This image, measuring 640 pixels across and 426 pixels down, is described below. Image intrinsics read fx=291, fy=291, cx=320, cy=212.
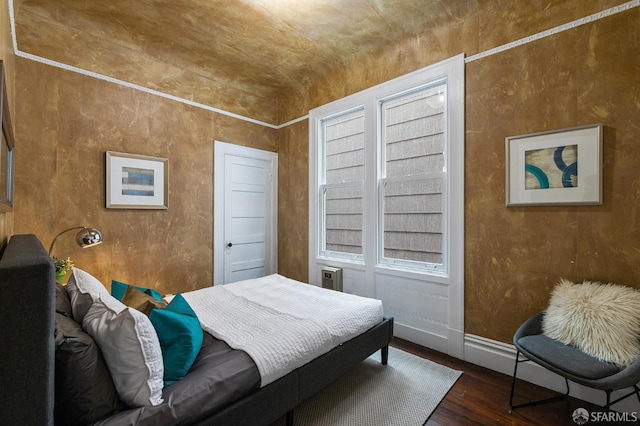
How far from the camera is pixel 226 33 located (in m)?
2.83

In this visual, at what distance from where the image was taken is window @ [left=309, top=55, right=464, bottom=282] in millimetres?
2656

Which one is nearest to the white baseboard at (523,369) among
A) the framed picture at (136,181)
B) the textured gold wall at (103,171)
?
the textured gold wall at (103,171)

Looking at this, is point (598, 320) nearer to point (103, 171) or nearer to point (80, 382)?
point (80, 382)

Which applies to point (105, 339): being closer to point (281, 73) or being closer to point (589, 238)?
point (589, 238)

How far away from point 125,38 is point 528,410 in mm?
4525

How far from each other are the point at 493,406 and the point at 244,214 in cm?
326

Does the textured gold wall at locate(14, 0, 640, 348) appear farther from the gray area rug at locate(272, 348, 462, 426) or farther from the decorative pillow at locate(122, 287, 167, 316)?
the decorative pillow at locate(122, 287, 167, 316)

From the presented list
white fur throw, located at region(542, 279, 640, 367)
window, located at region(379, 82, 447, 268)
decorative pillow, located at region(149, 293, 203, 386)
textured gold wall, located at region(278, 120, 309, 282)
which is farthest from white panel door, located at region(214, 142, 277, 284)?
white fur throw, located at region(542, 279, 640, 367)

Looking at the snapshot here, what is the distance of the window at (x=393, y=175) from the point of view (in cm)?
266

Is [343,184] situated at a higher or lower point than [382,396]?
higher

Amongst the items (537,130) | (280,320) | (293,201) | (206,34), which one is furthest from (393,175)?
(206,34)

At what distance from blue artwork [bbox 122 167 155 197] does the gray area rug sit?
2.57m

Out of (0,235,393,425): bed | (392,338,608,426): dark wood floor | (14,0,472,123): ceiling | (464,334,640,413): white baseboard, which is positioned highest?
(14,0,472,123): ceiling

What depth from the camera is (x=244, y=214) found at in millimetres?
3994
